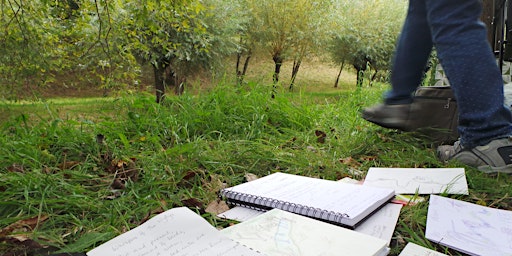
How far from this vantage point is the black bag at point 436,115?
2086 millimetres

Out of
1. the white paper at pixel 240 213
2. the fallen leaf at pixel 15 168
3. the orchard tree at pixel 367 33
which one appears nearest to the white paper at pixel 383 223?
the white paper at pixel 240 213

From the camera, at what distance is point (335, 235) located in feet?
3.22

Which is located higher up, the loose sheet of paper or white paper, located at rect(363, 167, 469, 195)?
the loose sheet of paper

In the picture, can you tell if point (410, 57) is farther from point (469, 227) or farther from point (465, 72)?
point (469, 227)

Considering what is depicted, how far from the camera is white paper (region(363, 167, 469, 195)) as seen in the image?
143cm

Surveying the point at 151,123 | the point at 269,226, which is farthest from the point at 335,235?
the point at 151,123

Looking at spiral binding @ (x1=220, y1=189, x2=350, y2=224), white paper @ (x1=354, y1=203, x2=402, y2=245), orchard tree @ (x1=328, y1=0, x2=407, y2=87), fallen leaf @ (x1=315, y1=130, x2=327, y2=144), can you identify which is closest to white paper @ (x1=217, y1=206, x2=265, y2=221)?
spiral binding @ (x1=220, y1=189, x2=350, y2=224)

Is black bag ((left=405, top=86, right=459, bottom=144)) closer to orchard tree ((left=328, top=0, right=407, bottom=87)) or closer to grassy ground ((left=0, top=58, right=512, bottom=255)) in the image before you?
grassy ground ((left=0, top=58, right=512, bottom=255))

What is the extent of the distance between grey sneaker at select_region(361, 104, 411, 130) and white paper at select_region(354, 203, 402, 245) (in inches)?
27.7

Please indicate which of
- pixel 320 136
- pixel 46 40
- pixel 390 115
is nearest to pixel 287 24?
pixel 46 40

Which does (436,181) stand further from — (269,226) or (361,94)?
(361,94)

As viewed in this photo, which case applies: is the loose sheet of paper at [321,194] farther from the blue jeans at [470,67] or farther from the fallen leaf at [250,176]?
the blue jeans at [470,67]

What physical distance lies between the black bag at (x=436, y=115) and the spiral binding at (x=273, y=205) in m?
1.12

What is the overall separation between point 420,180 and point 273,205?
0.65 meters
